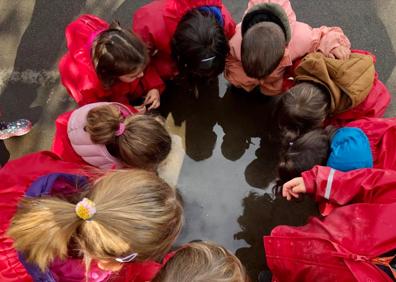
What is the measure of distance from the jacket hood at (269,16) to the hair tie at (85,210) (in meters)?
1.16

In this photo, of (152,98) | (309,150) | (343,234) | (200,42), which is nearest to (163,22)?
(200,42)

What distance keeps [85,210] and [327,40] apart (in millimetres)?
1447

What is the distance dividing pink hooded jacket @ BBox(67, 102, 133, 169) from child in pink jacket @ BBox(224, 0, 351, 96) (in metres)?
0.65

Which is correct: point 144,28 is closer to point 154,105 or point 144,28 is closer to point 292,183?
point 154,105

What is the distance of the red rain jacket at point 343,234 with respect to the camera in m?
1.41

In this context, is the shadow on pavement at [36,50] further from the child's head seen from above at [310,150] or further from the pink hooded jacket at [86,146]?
the child's head seen from above at [310,150]

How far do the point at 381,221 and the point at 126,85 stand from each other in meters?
1.29

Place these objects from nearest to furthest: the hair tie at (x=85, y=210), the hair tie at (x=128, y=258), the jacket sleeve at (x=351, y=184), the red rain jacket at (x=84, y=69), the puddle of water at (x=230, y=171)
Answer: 1. the hair tie at (x=85, y=210)
2. the hair tie at (x=128, y=258)
3. the jacket sleeve at (x=351, y=184)
4. the red rain jacket at (x=84, y=69)
5. the puddle of water at (x=230, y=171)

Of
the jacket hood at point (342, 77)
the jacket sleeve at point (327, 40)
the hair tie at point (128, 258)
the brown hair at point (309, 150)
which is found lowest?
the hair tie at point (128, 258)

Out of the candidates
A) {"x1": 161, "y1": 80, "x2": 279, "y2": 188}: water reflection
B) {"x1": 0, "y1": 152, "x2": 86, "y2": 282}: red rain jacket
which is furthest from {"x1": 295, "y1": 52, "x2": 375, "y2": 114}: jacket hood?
{"x1": 0, "y1": 152, "x2": 86, "y2": 282}: red rain jacket

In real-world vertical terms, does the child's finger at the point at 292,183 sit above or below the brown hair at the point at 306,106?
below

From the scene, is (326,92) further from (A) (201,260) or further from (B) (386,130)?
(A) (201,260)

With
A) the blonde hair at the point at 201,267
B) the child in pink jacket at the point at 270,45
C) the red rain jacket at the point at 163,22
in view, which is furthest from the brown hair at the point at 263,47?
the blonde hair at the point at 201,267

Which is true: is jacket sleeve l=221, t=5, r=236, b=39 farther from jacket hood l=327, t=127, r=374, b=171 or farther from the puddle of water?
jacket hood l=327, t=127, r=374, b=171
